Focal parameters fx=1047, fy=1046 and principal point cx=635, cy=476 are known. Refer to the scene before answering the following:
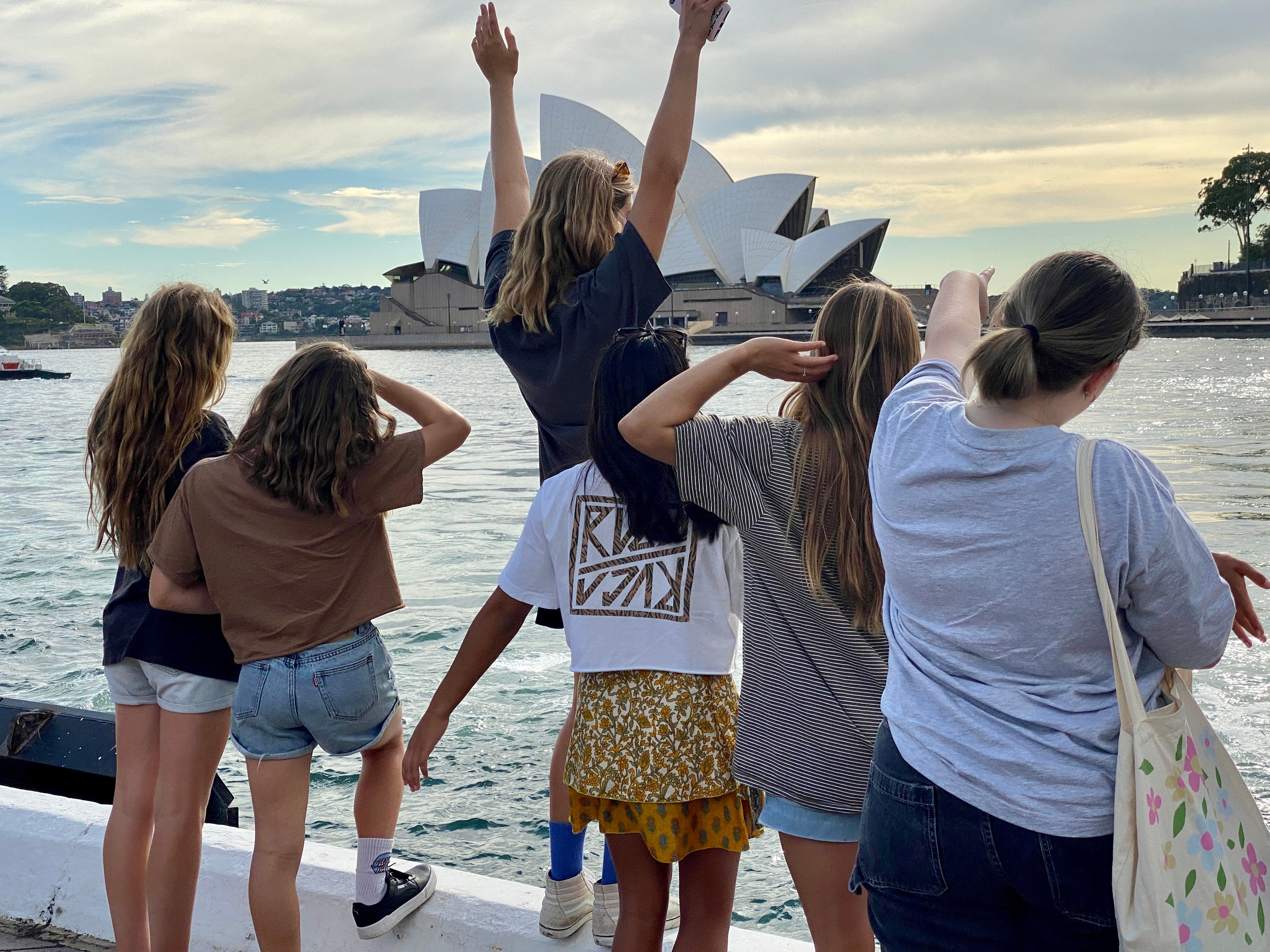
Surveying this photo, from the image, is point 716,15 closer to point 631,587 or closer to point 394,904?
point 631,587

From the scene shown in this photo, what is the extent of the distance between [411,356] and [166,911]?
45.5 m

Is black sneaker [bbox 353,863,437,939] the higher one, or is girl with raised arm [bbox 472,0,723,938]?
girl with raised arm [bbox 472,0,723,938]

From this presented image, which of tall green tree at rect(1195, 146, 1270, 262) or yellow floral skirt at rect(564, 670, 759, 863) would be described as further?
tall green tree at rect(1195, 146, 1270, 262)

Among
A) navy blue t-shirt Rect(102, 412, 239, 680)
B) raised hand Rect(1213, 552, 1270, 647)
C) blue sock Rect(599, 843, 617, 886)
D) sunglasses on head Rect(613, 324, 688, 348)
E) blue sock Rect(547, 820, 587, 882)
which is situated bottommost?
blue sock Rect(599, 843, 617, 886)

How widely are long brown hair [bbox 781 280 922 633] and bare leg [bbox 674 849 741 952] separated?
41 centimetres

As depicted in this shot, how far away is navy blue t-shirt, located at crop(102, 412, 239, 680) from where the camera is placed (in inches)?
66.0

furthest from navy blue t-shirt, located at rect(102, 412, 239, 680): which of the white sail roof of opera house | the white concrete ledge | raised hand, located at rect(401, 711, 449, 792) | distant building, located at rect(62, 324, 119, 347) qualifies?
distant building, located at rect(62, 324, 119, 347)

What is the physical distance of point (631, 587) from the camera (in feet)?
4.69

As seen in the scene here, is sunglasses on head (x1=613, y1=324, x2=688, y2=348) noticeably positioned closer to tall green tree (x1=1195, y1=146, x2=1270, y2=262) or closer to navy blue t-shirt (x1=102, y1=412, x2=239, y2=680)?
navy blue t-shirt (x1=102, y1=412, x2=239, y2=680)

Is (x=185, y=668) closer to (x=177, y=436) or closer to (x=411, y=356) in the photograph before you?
(x=177, y=436)

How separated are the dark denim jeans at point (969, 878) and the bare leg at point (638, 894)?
0.45 m

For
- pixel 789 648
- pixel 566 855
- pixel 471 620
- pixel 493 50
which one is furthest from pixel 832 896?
pixel 471 620

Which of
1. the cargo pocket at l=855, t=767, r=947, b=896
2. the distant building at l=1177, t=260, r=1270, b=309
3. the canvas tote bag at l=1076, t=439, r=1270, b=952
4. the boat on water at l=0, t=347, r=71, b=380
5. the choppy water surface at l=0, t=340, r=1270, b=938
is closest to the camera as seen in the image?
the canvas tote bag at l=1076, t=439, r=1270, b=952

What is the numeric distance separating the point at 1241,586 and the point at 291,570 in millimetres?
1254
